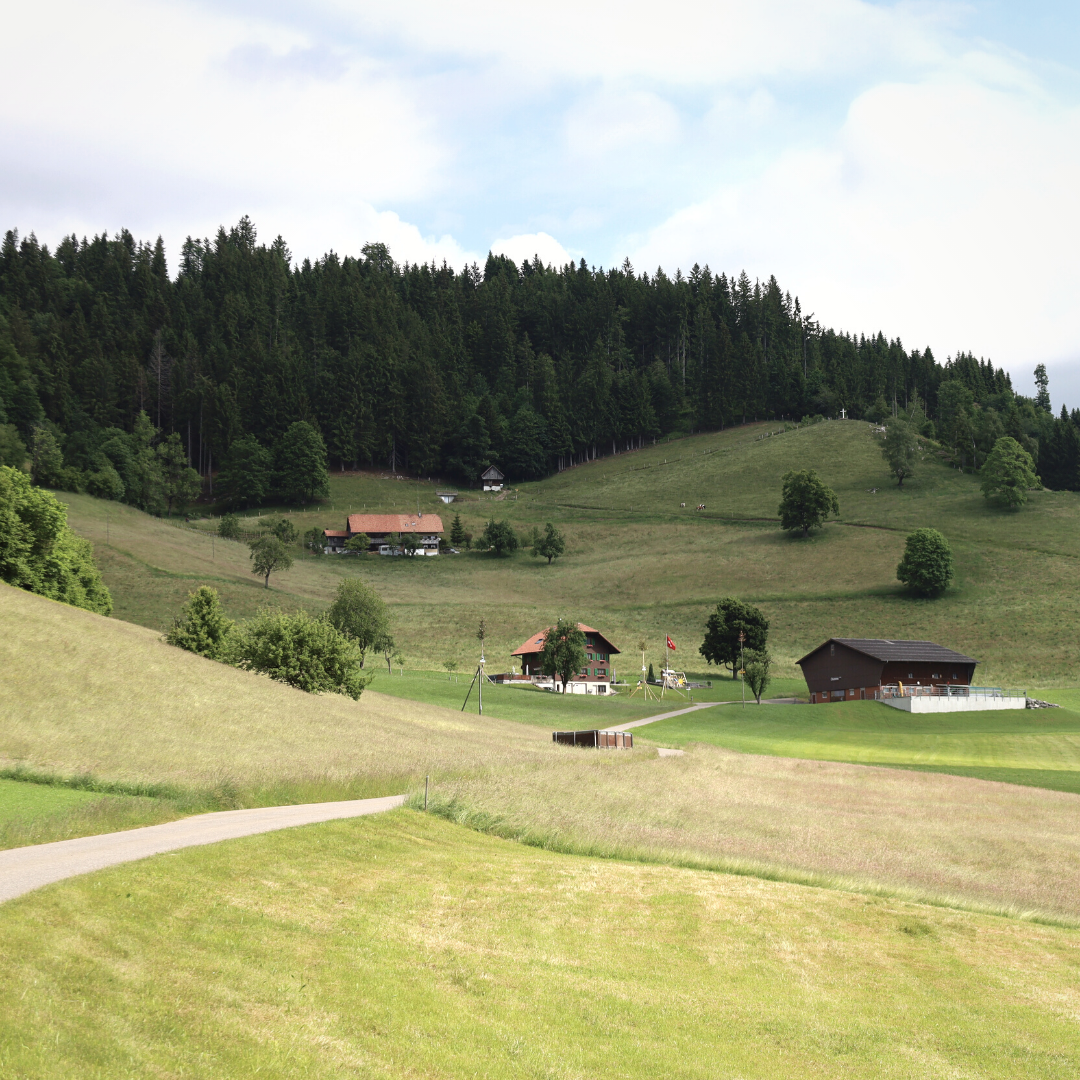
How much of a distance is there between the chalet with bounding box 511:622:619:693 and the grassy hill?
8.28 feet

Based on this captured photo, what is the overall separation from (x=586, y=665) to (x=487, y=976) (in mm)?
80975

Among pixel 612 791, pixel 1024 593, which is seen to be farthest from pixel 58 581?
pixel 1024 593

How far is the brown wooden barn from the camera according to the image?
82.2 metres

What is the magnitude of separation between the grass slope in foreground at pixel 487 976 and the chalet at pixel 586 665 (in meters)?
70.2

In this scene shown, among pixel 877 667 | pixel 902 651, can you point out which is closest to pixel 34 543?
pixel 877 667

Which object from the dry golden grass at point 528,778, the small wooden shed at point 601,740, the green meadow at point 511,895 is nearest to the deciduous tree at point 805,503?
the green meadow at point 511,895

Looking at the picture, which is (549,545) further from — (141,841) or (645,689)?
(141,841)

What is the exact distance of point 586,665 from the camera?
93312 mm

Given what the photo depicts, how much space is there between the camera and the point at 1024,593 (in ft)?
355

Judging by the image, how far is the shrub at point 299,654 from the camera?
173 ft

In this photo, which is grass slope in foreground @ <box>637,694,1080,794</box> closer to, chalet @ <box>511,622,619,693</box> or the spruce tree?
chalet @ <box>511,622,619,693</box>

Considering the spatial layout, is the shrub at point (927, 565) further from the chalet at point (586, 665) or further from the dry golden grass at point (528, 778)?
the dry golden grass at point (528, 778)

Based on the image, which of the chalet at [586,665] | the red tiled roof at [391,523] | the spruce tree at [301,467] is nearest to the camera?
the chalet at [586,665]

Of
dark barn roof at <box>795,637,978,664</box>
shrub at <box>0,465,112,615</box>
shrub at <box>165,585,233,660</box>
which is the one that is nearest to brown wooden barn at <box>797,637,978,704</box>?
dark barn roof at <box>795,637,978,664</box>
